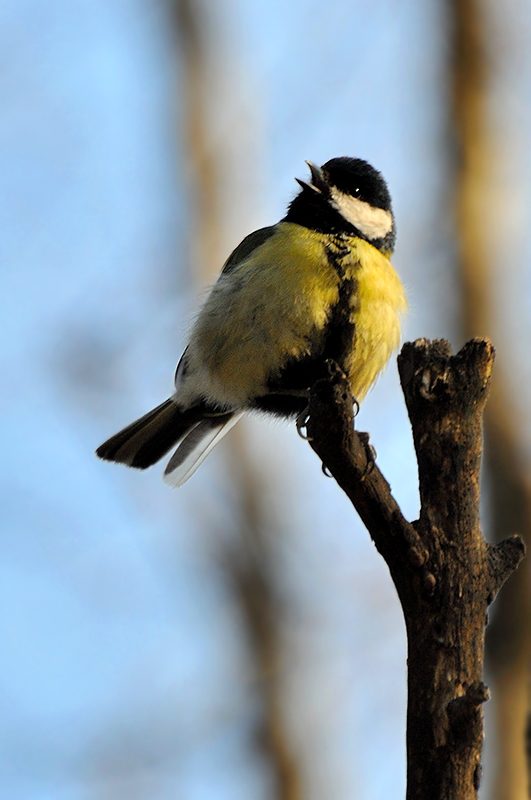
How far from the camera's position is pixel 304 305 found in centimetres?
330

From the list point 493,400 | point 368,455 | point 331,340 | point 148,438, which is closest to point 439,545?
point 368,455

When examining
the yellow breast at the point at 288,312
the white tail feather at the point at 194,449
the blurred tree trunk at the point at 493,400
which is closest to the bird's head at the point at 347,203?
the yellow breast at the point at 288,312

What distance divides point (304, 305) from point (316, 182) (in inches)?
33.1

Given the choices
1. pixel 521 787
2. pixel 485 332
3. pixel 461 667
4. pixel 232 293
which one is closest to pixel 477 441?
pixel 461 667

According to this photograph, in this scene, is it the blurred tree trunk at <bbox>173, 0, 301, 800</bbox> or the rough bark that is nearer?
the rough bark

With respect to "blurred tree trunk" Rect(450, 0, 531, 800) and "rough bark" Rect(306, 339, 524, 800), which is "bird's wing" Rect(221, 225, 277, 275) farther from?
"blurred tree trunk" Rect(450, 0, 531, 800)

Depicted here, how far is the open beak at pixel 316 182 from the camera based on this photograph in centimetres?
380

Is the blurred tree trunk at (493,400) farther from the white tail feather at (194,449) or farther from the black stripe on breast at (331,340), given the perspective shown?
the black stripe on breast at (331,340)

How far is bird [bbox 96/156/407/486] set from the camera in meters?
3.35

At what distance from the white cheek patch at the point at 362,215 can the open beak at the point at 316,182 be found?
0.13 feet

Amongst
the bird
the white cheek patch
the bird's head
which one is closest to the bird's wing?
the bird

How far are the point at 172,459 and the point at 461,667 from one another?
2.44 meters

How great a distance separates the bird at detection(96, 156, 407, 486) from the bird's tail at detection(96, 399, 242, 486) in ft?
0.52

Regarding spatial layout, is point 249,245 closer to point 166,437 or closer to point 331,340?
point 331,340
